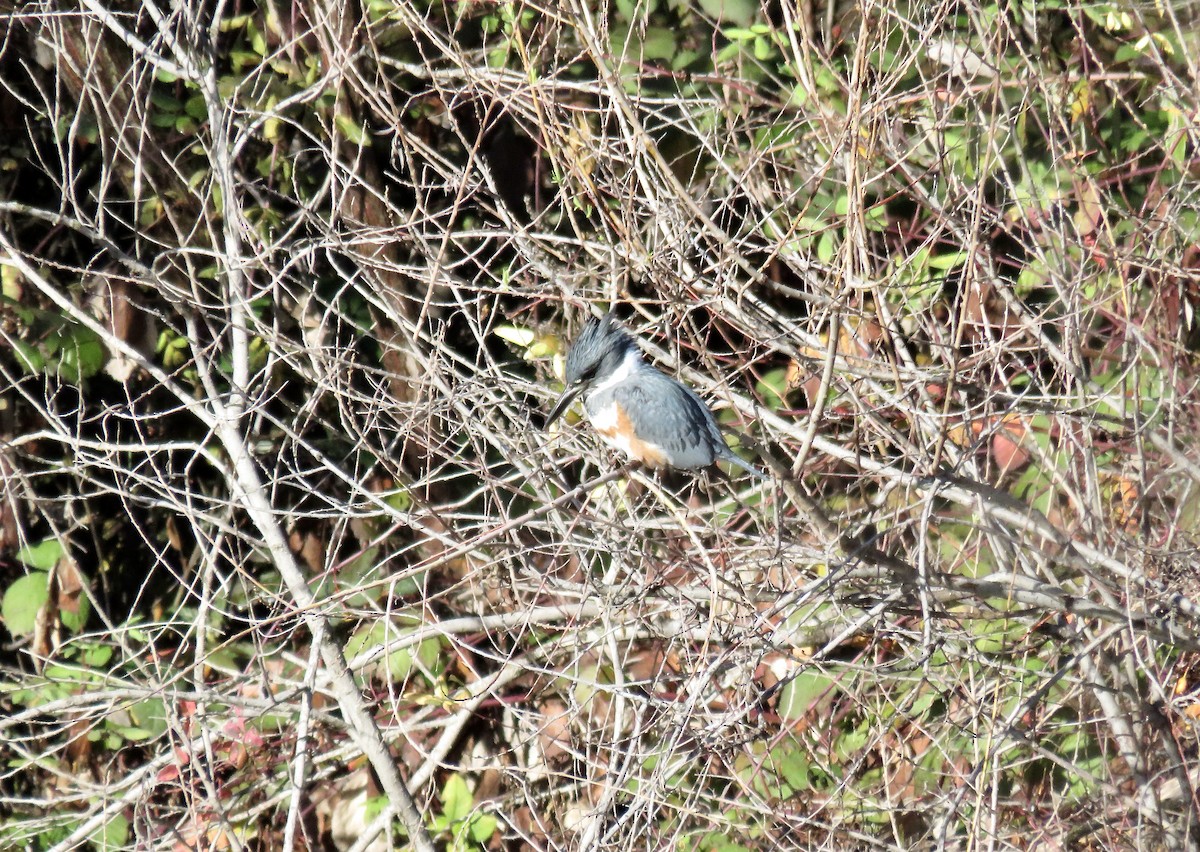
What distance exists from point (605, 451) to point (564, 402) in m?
0.24

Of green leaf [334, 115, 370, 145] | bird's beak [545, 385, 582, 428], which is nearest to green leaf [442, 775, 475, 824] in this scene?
bird's beak [545, 385, 582, 428]

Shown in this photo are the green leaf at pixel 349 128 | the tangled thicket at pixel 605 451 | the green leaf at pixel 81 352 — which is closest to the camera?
the tangled thicket at pixel 605 451

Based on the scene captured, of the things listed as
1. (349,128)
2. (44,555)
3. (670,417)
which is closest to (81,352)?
(44,555)

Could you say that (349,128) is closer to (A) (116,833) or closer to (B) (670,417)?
(B) (670,417)

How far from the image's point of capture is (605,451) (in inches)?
119

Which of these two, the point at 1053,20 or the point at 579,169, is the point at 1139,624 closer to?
the point at 579,169

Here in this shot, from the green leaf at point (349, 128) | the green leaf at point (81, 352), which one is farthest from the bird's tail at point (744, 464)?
the green leaf at point (81, 352)

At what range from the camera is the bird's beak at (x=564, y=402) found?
2.79m

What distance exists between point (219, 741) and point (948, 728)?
7.46 feet

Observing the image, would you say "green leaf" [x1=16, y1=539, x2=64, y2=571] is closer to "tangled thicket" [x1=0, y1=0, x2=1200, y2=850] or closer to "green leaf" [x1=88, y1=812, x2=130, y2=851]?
"tangled thicket" [x1=0, y1=0, x2=1200, y2=850]

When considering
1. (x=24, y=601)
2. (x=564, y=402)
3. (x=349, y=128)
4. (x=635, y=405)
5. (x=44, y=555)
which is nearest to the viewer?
(x=635, y=405)

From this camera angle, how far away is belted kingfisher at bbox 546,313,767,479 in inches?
106

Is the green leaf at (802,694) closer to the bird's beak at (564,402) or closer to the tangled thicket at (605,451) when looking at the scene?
the tangled thicket at (605,451)

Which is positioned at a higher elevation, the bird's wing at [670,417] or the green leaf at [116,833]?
the bird's wing at [670,417]
